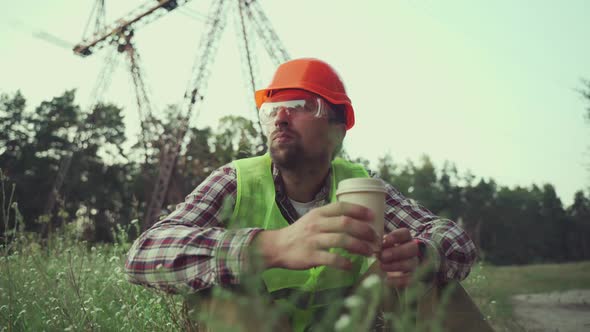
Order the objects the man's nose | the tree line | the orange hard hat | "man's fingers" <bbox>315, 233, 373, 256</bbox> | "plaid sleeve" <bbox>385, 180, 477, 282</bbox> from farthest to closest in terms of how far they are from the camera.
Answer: the tree line, the orange hard hat, the man's nose, "plaid sleeve" <bbox>385, 180, 477, 282</bbox>, "man's fingers" <bbox>315, 233, 373, 256</bbox>

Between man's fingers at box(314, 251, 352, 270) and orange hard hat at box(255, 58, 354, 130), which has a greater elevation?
orange hard hat at box(255, 58, 354, 130)

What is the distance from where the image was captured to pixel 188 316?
76.6 inches

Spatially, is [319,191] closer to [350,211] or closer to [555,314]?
[350,211]

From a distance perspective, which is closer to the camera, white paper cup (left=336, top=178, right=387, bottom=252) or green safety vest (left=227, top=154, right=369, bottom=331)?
white paper cup (left=336, top=178, right=387, bottom=252)

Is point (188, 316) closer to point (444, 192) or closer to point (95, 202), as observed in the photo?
point (95, 202)

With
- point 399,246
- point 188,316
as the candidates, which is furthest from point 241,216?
point 399,246

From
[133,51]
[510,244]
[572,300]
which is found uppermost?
[133,51]

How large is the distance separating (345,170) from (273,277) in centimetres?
80

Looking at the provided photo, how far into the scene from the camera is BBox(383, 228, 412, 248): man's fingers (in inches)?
61.6

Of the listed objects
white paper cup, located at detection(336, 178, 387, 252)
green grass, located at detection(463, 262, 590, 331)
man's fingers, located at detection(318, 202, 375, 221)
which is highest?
white paper cup, located at detection(336, 178, 387, 252)

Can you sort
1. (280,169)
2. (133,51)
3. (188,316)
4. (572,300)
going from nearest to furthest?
1. (188,316)
2. (280,169)
3. (572,300)
4. (133,51)

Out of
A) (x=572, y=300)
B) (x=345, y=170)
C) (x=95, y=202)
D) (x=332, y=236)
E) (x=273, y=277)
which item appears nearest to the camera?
(x=332, y=236)

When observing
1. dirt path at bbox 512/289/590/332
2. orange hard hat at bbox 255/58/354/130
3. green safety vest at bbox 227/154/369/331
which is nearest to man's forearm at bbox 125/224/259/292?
green safety vest at bbox 227/154/369/331

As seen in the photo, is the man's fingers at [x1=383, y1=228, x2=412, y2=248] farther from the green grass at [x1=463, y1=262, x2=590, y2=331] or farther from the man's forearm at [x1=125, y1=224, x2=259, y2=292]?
the man's forearm at [x1=125, y1=224, x2=259, y2=292]
